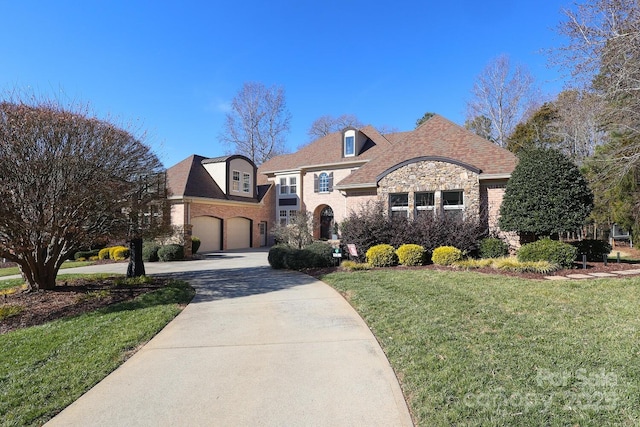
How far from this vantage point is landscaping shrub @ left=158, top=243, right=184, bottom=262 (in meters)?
16.9

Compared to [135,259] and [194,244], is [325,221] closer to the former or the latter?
[194,244]

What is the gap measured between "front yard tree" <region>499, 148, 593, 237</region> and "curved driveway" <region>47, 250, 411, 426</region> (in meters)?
7.62

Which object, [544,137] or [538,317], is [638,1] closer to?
[538,317]

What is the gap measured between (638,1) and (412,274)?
26.5ft

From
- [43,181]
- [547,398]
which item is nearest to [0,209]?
[43,181]

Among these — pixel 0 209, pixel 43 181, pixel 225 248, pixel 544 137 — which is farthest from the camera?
pixel 544 137

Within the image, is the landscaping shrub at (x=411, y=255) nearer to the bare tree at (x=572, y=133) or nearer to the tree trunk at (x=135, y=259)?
the tree trunk at (x=135, y=259)

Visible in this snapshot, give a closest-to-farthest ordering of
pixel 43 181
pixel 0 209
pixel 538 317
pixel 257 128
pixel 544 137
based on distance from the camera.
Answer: pixel 538 317
pixel 0 209
pixel 43 181
pixel 544 137
pixel 257 128

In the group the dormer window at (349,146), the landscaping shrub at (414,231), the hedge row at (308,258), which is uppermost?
the dormer window at (349,146)

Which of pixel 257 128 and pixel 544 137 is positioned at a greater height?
pixel 257 128

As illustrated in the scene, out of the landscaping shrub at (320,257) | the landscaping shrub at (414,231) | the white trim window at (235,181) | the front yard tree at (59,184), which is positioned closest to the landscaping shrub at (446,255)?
the landscaping shrub at (414,231)

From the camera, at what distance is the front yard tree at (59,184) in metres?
7.07

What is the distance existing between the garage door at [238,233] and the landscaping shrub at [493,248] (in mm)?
16543

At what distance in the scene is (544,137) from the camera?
25.4 metres
